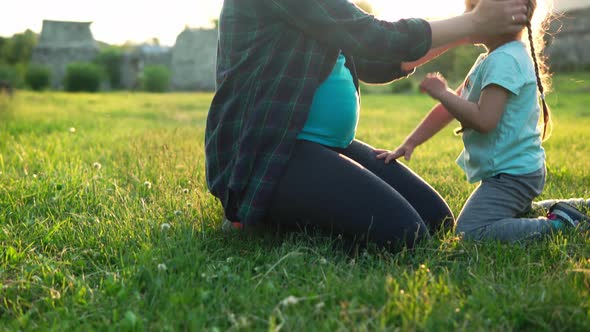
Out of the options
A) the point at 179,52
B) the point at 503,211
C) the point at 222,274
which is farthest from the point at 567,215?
the point at 179,52

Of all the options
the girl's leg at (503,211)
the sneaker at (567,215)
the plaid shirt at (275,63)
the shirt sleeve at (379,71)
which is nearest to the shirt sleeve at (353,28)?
the plaid shirt at (275,63)

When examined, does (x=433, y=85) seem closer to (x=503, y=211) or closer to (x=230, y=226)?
(x=503, y=211)

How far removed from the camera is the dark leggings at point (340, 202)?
2090 mm

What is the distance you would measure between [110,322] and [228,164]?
791mm

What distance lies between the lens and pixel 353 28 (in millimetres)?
2102

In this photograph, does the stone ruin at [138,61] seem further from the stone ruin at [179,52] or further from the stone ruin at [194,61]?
the stone ruin at [194,61]

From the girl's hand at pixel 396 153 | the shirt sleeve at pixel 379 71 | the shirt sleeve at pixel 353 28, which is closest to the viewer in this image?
the shirt sleeve at pixel 353 28

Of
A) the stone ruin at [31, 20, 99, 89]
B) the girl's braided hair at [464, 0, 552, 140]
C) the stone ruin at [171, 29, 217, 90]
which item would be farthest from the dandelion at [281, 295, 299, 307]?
the stone ruin at [31, 20, 99, 89]

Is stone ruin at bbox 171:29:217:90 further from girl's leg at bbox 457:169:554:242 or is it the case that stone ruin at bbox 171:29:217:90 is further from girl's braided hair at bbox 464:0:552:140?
girl's leg at bbox 457:169:554:242

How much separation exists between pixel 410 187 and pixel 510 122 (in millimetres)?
501

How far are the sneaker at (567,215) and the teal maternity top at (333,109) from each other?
3.03 feet

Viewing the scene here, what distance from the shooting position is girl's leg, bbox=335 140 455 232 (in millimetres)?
2527

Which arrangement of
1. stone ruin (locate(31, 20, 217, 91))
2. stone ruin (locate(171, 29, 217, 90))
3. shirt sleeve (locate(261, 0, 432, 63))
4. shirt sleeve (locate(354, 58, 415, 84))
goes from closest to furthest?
1. shirt sleeve (locate(261, 0, 432, 63))
2. shirt sleeve (locate(354, 58, 415, 84))
3. stone ruin (locate(171, 29, 217, 90))
4. stone ruin (locate(31, 20, 217, 91))

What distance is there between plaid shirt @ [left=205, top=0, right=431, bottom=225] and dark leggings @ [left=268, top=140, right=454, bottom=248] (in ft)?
0.23
